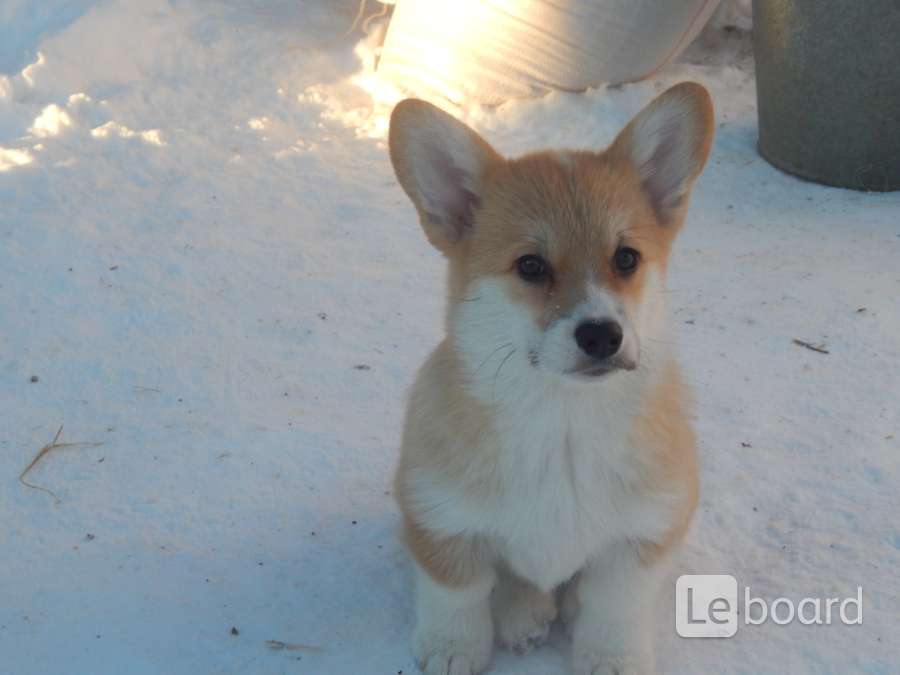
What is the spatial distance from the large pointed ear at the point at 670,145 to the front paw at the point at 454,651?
1124mm

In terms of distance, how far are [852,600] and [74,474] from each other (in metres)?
2.28

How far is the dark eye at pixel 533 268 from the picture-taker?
2.22 meters

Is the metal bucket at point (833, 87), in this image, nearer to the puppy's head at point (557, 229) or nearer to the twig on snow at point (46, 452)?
the puppy's head at point (557, 229)

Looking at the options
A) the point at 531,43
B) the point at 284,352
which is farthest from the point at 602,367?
the point at 531,43

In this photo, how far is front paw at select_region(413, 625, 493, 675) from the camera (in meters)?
2.37

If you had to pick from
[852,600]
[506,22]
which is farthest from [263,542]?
[506,22]

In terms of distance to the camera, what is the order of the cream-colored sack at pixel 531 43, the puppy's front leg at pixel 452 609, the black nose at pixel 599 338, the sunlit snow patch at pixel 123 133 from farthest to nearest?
the cream-colored sack at pixel 531 43 → the sunlit snow patch at pixel 123 133 → the puppy's front leg at pixel 452 609 → the black nose at pixel 599 338

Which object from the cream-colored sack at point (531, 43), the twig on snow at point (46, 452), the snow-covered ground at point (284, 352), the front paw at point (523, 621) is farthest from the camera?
the cream-colored sack at point (531, 43)

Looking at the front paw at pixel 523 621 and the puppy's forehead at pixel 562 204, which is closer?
the puppy's forehead at pixel 562 204

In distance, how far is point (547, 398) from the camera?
87.4 inches

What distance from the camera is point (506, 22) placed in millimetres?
5125

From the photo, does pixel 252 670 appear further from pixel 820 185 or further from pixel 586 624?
pixel 820 185

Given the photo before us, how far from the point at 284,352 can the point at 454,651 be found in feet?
5.32

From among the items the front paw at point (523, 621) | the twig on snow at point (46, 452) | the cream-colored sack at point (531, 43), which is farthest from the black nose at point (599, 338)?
the cream-colored sack at point (531, 43)
